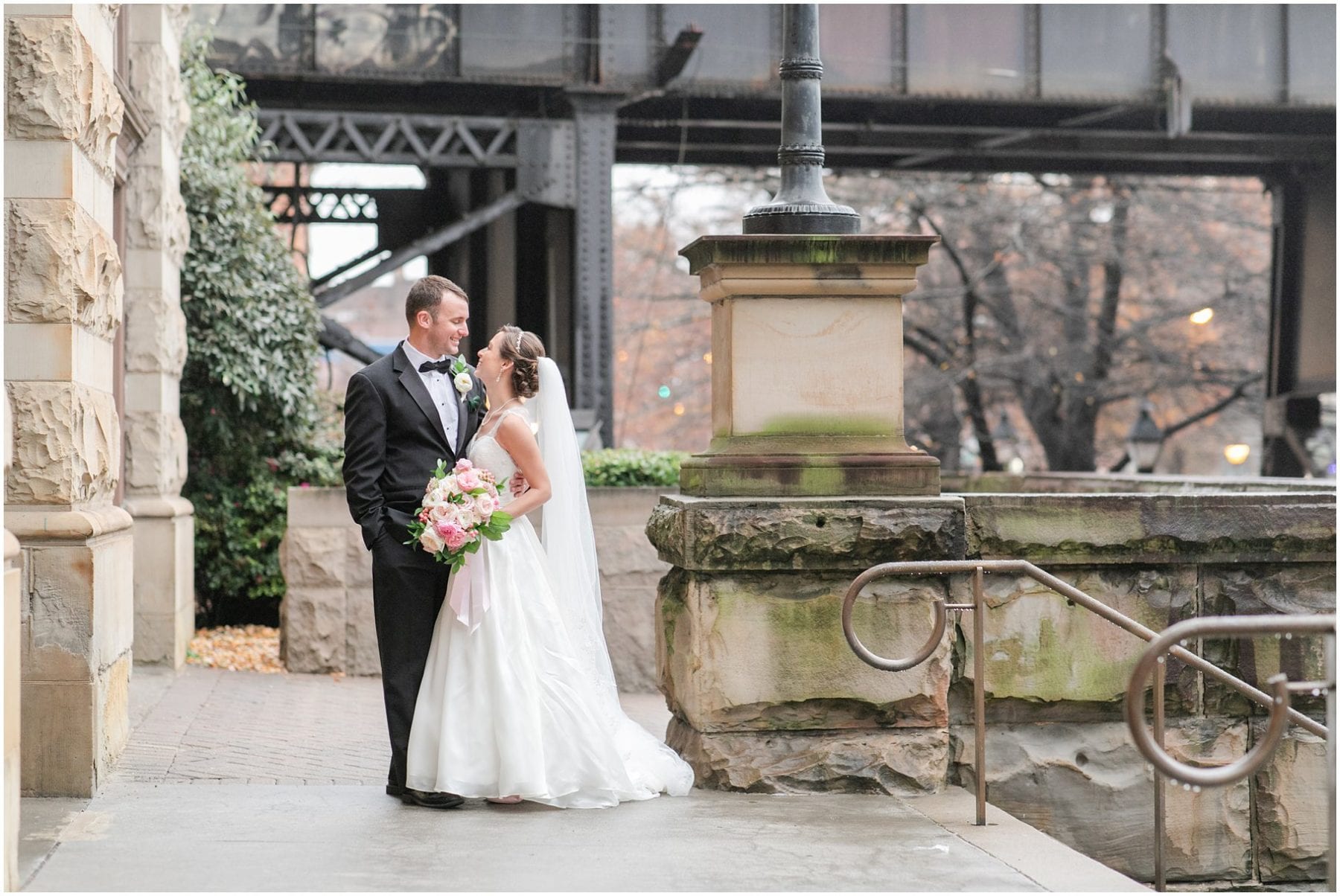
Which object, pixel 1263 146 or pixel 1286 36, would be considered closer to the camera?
pixel 1286 36

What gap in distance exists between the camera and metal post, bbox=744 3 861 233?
7020 mm

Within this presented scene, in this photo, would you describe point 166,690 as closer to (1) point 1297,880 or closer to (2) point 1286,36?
(1) point 1297,880

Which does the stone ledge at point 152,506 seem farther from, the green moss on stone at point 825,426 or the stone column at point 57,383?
the green moss on stone at point 825,426

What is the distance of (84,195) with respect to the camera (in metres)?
6.70

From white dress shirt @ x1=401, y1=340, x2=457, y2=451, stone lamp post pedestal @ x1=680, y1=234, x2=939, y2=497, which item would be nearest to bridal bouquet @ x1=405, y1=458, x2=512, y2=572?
white dress shirt @ x1=401, y1=340, x2=457, y2=451

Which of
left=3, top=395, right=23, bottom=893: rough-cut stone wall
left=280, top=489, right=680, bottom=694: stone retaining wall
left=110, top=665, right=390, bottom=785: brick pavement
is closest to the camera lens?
left=3, top=395, right=23, bottom=893: rough-cut stone wall

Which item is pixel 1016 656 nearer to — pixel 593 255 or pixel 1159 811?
pixel 1159 811

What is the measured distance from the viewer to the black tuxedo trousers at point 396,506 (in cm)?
661

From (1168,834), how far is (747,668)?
2.31 m

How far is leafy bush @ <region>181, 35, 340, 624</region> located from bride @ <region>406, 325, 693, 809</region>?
23.3 feet

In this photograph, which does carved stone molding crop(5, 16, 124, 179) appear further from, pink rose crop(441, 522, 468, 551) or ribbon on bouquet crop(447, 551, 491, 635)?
ribbon on bouquet crop(447, 551, 491, 635)

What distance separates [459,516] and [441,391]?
74 cm

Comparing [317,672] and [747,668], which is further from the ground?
[747,668]

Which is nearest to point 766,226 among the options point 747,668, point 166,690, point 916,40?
point 747,668
